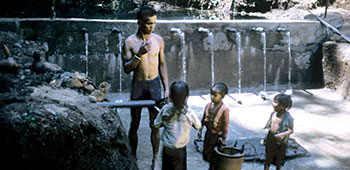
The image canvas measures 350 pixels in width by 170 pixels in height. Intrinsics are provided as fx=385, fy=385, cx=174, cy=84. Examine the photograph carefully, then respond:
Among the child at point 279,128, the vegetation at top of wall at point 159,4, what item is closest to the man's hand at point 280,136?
the child at point 279,128

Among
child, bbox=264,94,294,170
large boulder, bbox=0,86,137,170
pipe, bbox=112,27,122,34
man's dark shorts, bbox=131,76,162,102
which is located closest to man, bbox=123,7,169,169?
man's dark shorts, bbox=131,76,162,102

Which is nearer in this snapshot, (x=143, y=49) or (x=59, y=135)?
(x=59, y=135)

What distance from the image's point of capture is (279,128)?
3957 millimetres

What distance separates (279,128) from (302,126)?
2320 millimetres

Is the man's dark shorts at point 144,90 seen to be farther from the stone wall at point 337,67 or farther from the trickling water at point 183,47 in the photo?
the stone wall at point 337,67

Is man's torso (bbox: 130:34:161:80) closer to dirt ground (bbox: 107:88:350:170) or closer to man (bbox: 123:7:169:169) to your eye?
man (bbox: 123:7:169:169)

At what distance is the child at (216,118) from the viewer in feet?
13.2

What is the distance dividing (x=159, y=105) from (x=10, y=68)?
159 centimetres

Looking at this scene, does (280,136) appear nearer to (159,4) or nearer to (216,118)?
(216,118)

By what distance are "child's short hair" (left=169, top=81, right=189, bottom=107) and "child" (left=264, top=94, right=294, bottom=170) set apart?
104cm

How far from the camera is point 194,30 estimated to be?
7344 mm

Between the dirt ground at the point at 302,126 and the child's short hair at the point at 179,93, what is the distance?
1.32 meters

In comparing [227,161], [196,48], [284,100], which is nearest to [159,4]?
[196,48]

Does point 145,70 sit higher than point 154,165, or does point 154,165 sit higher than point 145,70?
point 145,70
